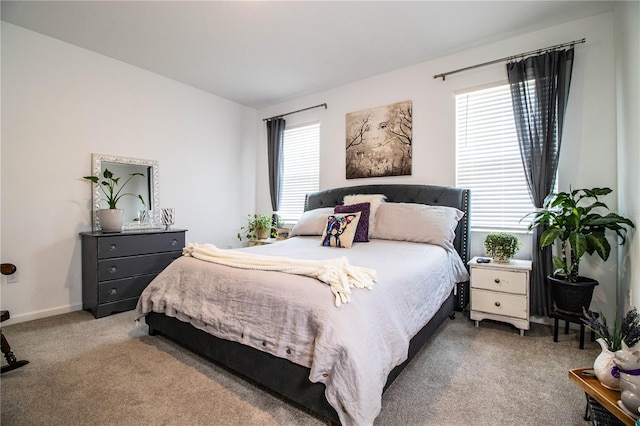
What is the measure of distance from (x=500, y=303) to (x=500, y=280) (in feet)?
0.65

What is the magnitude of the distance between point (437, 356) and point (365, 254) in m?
0.88

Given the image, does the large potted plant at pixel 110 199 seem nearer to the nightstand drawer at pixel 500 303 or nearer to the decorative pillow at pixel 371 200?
the decorative pillow at pixel 371 200

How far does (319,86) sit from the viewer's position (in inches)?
159

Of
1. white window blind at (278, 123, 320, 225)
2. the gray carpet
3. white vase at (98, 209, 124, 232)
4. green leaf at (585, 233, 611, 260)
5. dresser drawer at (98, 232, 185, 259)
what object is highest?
white window blind at (278, 123, 320, 225)

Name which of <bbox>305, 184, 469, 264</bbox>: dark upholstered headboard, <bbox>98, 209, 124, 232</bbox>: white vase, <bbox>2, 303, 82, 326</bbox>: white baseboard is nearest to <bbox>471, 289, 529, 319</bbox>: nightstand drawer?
<bbox>305, 184, 469, 264</bbox>: dark upholstered headboard

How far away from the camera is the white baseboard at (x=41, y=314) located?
8.78ft

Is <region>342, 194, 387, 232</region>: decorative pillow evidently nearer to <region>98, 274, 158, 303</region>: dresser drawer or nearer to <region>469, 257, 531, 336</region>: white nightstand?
<region>469, 257, 531, 336</region>: white nightstand

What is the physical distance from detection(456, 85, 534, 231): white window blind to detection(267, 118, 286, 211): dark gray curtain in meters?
2.60

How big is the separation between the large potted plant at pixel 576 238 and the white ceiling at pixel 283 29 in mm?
1693

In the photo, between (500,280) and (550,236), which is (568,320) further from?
(550,236)

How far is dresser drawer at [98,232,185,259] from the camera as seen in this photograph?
284cm

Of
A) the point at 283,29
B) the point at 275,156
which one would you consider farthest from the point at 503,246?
the point at 275,156

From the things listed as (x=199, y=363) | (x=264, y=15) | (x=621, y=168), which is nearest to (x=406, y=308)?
(x=199, y=363)

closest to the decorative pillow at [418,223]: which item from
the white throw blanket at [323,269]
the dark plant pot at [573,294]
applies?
the dark plant pot at [573,294]
